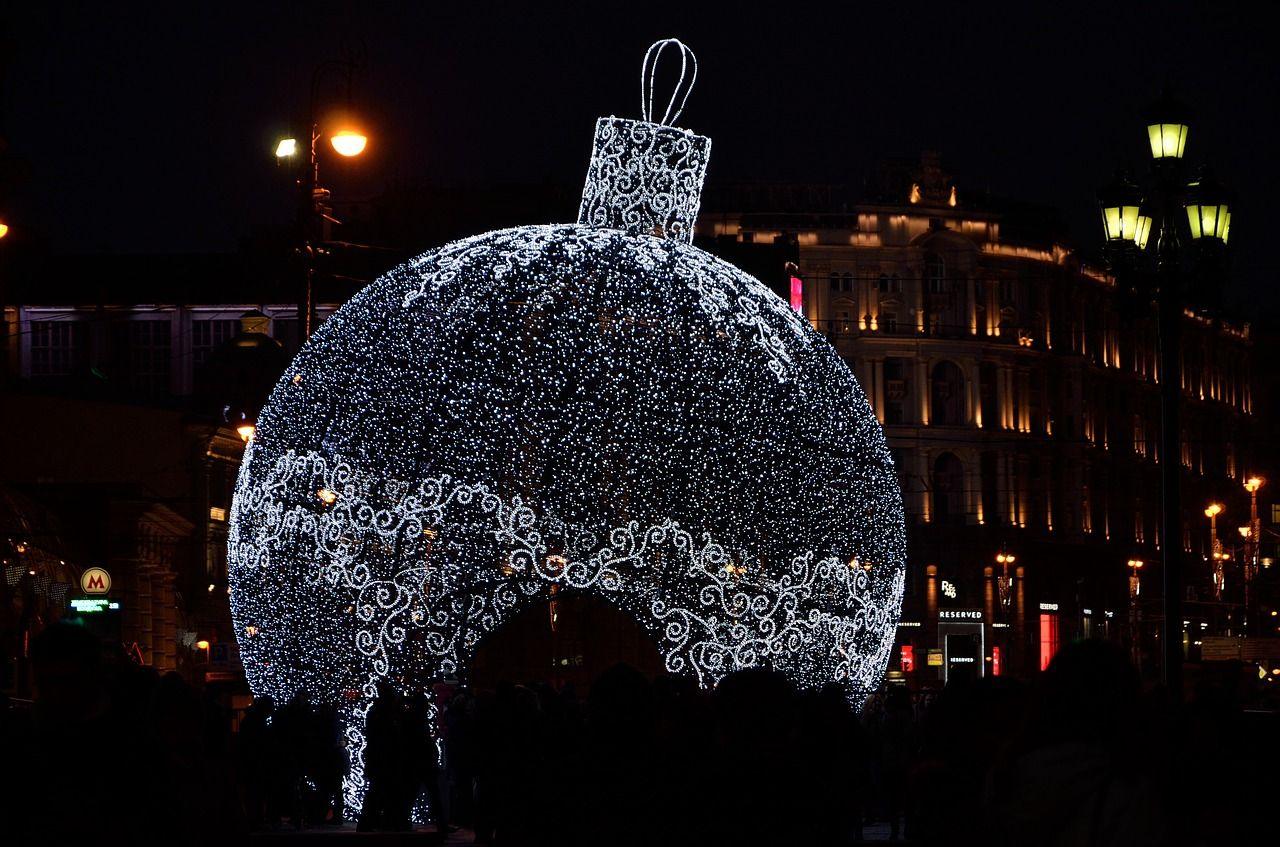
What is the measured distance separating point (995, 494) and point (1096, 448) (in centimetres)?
715

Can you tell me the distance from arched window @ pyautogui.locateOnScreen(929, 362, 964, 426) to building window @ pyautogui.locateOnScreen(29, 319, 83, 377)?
91.6ft

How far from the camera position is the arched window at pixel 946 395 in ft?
234

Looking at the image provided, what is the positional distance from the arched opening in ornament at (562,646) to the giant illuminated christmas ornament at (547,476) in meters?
22.2

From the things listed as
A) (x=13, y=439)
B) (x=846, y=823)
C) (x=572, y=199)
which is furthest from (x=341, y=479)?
(x=572, y=199)

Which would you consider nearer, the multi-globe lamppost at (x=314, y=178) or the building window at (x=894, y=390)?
the multi-globe lamppost at (x=314, y=178)

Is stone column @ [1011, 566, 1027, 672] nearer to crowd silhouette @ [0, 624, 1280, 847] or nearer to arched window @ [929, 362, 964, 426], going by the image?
arched window @ [929, 362, 964, 426]

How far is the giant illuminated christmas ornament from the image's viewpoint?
13.6m

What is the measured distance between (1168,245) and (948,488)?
55429 mm

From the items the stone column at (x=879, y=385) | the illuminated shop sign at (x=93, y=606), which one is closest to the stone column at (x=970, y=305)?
the stone column at (x=879, y=385)

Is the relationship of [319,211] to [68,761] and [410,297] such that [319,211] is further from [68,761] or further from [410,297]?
[68,761]

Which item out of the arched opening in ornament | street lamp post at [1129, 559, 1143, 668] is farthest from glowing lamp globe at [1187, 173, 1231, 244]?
street lamp post at [1129, 559, 1143, 668]

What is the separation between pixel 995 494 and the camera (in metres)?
70.9

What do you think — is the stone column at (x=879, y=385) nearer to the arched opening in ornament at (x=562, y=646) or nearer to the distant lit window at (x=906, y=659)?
the distant lit window at (x=906, y=659)

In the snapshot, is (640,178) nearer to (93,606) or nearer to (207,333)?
(93,606)
